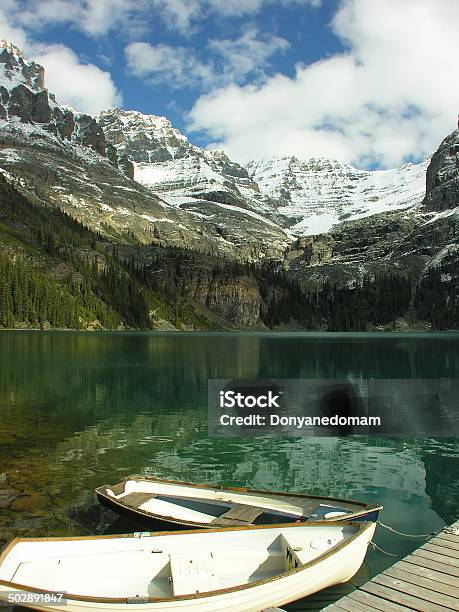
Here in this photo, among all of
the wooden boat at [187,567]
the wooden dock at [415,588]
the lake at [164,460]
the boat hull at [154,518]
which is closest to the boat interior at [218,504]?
the boat hull at [154,518]

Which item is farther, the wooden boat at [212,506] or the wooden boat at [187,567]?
the wooden boat at [212,506]

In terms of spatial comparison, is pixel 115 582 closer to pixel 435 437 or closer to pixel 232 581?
pixel 232 581

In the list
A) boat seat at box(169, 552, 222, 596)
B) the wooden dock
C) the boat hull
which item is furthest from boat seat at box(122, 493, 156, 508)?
the wooden dock

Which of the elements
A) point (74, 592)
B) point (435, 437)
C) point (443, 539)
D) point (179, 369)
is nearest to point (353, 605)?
point (443, 539)

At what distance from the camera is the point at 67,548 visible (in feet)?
55.5

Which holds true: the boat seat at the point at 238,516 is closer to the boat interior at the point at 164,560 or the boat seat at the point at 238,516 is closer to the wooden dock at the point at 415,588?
the boat interior at the point at 164,560

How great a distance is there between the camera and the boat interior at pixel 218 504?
21.8 meters

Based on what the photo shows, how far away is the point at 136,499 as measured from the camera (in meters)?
24.4

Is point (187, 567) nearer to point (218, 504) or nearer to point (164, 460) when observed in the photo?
point (218, 504)

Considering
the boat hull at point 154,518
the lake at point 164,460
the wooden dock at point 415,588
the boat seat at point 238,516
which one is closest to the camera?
the wooden dock at point 415,588

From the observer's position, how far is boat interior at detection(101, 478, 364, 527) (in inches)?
858

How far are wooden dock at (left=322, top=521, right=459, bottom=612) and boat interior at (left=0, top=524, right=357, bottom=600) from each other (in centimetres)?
287

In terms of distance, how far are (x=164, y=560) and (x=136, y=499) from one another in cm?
758

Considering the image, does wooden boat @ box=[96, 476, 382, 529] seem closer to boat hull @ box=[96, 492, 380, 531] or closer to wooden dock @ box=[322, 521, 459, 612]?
boat hull @ box=[96, 492, 380, 531]
